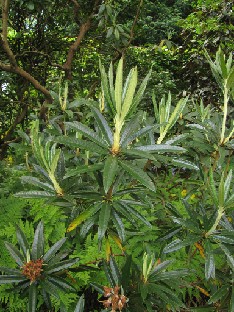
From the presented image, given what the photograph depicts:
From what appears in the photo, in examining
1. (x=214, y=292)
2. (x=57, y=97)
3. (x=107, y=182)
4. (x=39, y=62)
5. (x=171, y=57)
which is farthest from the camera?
(x=171, y=57)

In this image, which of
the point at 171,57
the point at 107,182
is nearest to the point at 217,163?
the point at 107,182

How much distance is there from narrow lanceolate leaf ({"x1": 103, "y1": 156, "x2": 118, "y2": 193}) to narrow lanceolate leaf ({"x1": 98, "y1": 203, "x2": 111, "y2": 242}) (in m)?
0.14

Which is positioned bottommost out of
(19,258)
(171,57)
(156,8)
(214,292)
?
(214,292)

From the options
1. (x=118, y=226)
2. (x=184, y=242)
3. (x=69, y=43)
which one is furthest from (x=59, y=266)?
(x=69, y=43)

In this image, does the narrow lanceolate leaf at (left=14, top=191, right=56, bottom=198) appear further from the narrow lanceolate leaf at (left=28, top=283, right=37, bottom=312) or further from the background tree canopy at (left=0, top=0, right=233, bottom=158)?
the background tree canopy at (left=0, top=0, right=233, bottom=158)

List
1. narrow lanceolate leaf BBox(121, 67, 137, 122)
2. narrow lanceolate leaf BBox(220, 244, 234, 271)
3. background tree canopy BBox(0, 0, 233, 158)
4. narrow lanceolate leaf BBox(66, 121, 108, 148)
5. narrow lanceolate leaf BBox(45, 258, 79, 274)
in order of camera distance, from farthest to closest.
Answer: background tree canopy BBox(0, 0, 233, 158) → narrow lanceolate leaf BBox(45, 258, 79, 274) → narrow lanceolate leaf BBox(220, 244, 234, 271) → narrow lanceolate leaf BBox(66, 121, 108, 148) → narrow lanceolate leaf BBox(121, 67, 137, 122)

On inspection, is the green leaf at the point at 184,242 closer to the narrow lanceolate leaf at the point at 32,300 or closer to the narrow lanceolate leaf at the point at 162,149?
the narrow lanceolate leaf at the point at 162,149

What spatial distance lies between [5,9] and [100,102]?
1332mm

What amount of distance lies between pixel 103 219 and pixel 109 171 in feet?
0.58

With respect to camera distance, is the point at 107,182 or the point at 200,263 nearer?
the point at 107,182

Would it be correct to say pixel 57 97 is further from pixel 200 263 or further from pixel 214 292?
pixel 214 292

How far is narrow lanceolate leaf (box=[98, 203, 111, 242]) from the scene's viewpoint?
1009 mm

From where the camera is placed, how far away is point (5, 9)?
2689mm

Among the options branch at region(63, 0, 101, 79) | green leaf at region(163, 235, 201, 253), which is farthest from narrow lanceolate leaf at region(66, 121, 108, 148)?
branch at region(63, 0, 101, 79)
